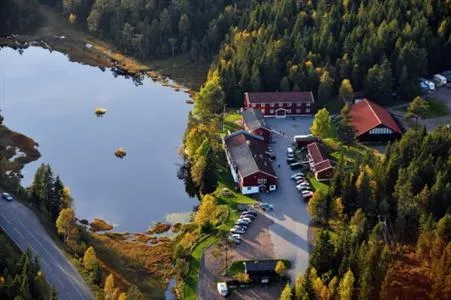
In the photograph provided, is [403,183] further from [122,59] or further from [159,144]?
[122,59]

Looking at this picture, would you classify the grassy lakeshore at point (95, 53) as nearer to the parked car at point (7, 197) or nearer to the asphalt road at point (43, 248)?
the parked car at point (7, 197)

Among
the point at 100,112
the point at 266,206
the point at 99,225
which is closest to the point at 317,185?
the point at 266,206

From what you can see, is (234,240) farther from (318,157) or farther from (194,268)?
(318,157)

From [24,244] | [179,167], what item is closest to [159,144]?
[179,167]

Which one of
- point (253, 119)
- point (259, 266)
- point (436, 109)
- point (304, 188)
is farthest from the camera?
point (436, 109)

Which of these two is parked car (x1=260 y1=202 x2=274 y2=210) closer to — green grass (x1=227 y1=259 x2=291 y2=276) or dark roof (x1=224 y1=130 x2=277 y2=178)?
dark roof (x1=224 y1=130 x2=277 y2=178)

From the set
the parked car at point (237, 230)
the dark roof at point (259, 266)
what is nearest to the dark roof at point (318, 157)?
the parked car at point (237, 230)

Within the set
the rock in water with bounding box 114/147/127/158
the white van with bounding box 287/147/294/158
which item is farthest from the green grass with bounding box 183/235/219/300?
the rock in water with bounding box 114/147/127/158
